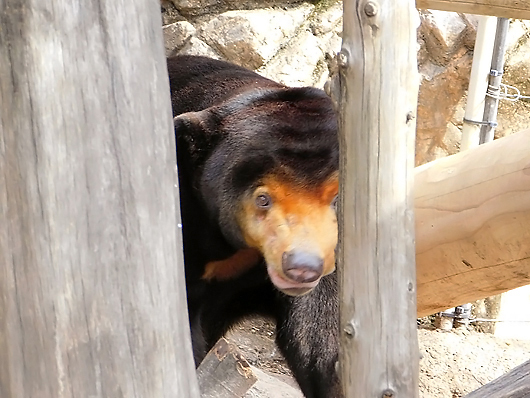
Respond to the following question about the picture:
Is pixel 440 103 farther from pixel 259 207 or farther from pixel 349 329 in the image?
pixel 349 329

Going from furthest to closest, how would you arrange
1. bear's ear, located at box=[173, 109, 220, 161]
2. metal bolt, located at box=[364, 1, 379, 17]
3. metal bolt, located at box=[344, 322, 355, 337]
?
1. bear's ear, located at box=[173, 109, 220, 161]
2. metal bolt, located at box=[344, 322, 355, 337]
3. metal bolt, located at box=[364, 1, 379, 17]

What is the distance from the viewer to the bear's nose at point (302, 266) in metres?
2.18

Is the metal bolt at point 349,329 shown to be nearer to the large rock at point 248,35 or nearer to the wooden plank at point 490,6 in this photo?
the wooden plank at point 490,6

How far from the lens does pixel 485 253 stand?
7.73 feet

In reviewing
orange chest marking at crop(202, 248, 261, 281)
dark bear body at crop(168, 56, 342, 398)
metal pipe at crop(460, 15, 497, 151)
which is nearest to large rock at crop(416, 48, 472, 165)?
metal pipe at crop(460, 15, 497, 151)

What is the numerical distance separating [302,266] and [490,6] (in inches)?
54.4

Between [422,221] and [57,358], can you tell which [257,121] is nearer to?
[422,221]

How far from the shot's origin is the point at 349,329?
168cm

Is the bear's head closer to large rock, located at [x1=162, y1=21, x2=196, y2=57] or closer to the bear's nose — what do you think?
the bear's nose

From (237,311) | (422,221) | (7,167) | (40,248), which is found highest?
(7,167)

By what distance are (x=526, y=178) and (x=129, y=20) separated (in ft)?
4.26

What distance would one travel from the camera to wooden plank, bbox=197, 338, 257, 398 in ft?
9.32

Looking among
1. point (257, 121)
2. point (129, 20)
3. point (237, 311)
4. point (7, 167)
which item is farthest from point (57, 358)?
point (237, 311)

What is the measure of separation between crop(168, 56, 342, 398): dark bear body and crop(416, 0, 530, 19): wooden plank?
653 mm
